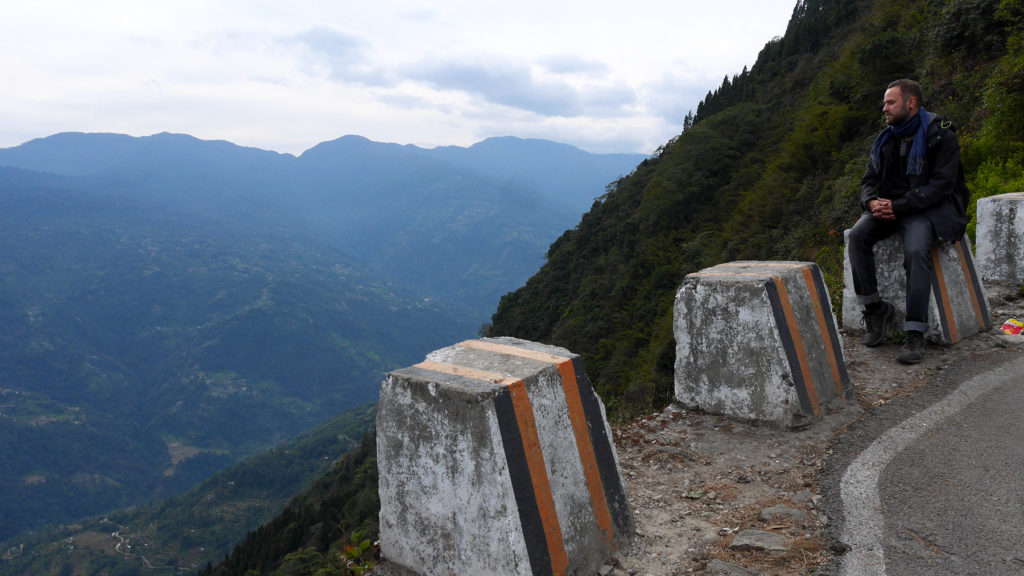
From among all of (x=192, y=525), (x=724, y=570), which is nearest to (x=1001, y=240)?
(x=724, y=570)

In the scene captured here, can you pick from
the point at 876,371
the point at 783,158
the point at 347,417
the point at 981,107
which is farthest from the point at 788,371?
the point at 347,417

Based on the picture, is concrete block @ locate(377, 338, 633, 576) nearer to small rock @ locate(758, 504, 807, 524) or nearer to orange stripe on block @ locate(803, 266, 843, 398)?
small rock @ locate(758, 504, 807, 524)

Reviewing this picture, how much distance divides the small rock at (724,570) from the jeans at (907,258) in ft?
11.1

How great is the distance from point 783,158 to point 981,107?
1045cm

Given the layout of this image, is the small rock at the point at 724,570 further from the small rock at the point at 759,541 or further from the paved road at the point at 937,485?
the paved road at the point at 937,485

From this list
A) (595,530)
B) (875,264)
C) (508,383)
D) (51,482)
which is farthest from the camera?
(51,482)

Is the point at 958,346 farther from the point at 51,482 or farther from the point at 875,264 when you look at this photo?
the point at 51,482

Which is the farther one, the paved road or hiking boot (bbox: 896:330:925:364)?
hiking boot (bbox: 896:330:925:364)

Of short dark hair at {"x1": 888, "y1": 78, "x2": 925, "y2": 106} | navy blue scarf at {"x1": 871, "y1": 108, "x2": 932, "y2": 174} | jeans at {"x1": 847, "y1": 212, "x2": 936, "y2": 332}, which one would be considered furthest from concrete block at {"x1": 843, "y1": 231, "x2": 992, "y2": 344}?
short dark hair at {"x1": 888, "y1": 78, "x2": 925, "y2": 106}

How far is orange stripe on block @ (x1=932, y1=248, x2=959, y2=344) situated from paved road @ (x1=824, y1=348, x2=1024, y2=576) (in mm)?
681

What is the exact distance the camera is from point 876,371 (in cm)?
491

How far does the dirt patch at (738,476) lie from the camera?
2.72m

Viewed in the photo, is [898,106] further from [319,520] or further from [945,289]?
[319,520]

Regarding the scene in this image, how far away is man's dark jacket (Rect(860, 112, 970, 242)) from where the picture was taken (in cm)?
465
